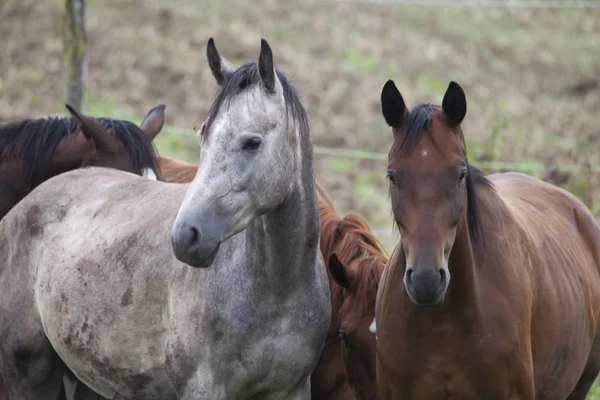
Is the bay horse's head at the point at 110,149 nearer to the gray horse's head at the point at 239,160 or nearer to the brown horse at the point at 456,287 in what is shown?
the gray horse's head at the point at 239,160

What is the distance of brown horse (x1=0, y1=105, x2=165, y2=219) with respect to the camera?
5.86 metres

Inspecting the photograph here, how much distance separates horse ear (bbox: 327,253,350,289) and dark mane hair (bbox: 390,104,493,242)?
0.91 meters

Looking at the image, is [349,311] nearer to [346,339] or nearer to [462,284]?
[346,339]

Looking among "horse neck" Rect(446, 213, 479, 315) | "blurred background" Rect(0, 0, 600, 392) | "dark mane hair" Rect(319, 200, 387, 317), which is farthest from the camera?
"blurred background" Rect(0, 0, 600, 392)

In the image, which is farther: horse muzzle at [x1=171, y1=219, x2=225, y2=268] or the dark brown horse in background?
the dark brown horse in background

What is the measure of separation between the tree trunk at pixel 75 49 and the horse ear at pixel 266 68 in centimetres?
427

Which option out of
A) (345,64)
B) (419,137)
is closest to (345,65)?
(345,64)

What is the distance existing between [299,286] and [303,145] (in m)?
0.63

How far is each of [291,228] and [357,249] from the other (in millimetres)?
1103

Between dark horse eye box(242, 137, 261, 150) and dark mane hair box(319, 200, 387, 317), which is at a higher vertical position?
dark horse eye box(242, 137, 261, 150)

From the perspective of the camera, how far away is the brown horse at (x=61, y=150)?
5.86 metres

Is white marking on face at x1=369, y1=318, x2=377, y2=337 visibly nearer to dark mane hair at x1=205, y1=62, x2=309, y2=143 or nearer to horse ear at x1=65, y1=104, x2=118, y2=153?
dark mane hair at x1=205, y1=62, x2=309, y2=143

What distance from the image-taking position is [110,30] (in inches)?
595

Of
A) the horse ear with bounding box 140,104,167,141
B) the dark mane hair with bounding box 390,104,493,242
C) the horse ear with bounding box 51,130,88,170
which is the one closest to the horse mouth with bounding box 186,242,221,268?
the dark mane hair with bounding box 390,104,493,242
